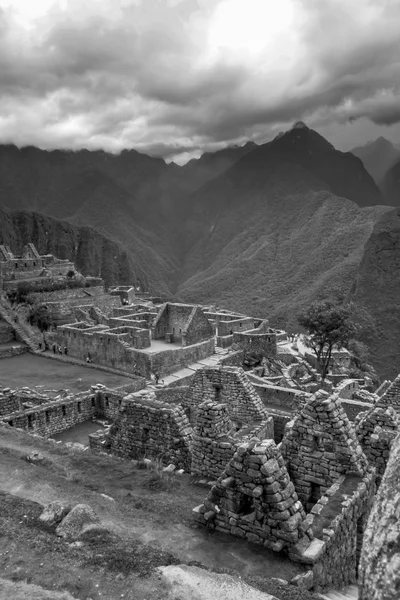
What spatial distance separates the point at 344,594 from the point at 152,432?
407cm

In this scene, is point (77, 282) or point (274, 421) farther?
point (77, 282)

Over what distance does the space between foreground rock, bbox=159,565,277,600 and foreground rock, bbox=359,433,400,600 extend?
2.01m

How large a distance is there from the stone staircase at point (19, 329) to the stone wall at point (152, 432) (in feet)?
66.2

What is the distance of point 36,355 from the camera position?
85.7 ft

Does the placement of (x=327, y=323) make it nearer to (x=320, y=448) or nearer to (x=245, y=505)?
(x=320, y=448)

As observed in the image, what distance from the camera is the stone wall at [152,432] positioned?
25.1 ft

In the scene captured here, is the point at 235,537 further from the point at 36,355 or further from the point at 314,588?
the point at 36,355

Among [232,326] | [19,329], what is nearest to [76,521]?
[19,329]

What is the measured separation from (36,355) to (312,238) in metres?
118

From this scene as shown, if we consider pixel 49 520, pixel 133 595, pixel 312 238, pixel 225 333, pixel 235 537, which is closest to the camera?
pixel 133 595

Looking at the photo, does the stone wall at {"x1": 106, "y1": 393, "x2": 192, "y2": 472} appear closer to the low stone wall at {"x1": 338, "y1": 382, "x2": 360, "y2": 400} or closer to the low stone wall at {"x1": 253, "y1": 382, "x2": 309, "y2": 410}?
the low stone wall at {"x1": 253, "y1": 382, "x2": 309, "y2": 410}

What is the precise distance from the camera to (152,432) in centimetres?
797

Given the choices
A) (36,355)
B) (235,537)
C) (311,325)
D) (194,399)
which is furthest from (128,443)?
(311,325)

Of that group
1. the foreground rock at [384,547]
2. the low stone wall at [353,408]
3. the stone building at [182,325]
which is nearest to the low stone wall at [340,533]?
the foreground rock at [384,547]
